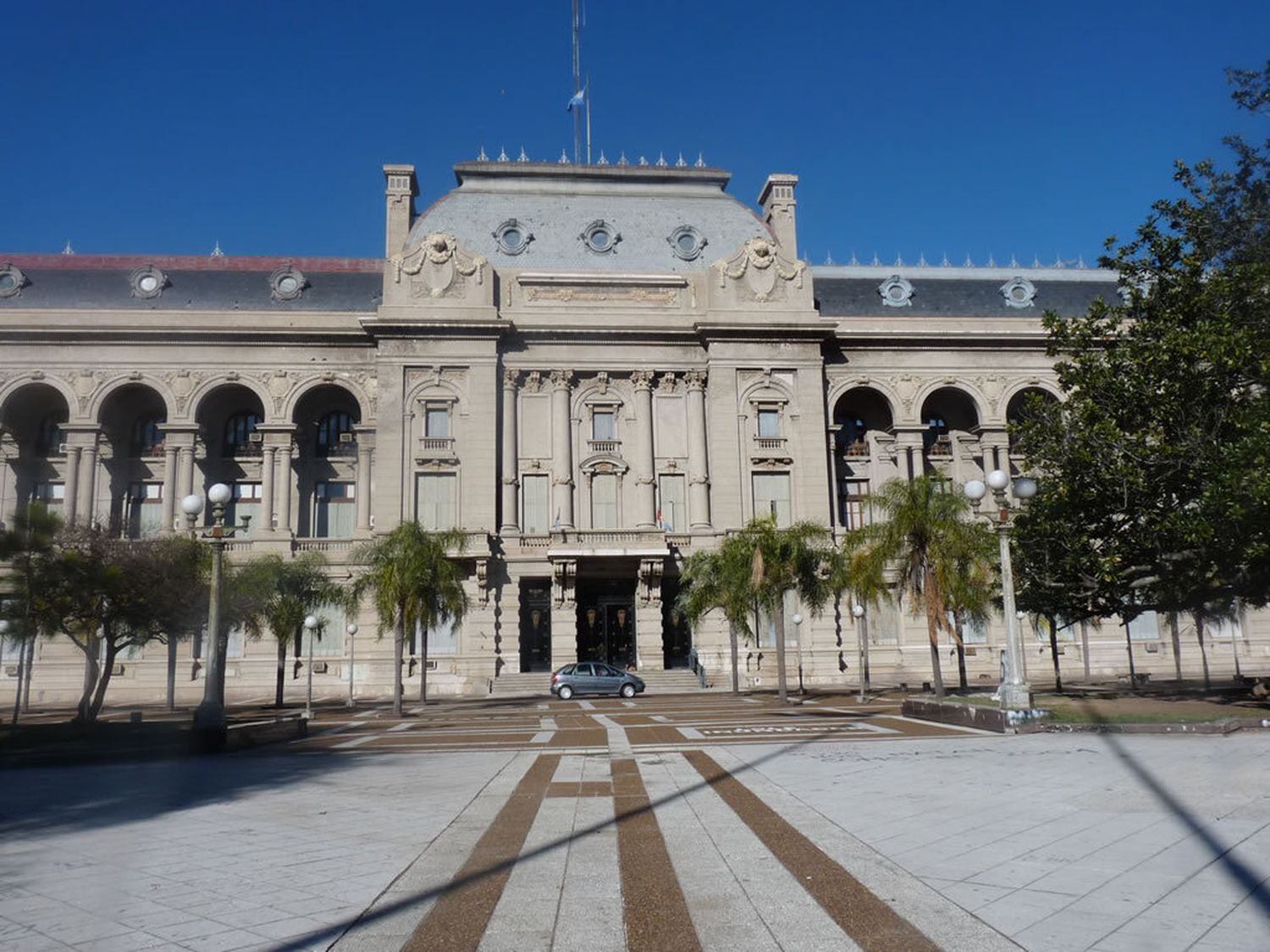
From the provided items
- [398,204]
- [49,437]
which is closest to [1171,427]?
[398,204]

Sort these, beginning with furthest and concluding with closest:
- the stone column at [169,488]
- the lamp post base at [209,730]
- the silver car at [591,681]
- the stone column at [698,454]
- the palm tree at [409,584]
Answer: the stone column at [698,454]
the stone column at [169,488]
the silver car at [591,681]
the palm tree at [409,584]
the lamp post base at [209,730]

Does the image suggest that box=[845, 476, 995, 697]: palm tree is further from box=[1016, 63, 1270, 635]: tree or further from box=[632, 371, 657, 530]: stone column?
box=[632, 371, 657, 530]: stone column

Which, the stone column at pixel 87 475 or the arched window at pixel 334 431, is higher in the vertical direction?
the arched window at pixel 334 431

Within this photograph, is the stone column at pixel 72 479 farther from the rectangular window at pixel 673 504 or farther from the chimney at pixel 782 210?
the chimney at pixel 782 210

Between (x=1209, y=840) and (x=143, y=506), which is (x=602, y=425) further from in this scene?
(x=1209, y=840)

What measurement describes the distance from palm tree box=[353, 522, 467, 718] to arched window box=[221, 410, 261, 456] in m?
16.5

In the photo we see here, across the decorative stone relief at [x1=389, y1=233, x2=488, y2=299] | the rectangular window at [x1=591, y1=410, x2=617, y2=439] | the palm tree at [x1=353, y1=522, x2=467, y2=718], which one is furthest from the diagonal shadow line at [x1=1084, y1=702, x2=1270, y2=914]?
the decorative stone relief at [x1=389, y1=233, x2=488, y2=299]

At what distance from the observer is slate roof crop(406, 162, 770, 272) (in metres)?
51.1

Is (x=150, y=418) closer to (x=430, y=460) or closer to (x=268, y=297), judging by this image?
(x=268, y=297)

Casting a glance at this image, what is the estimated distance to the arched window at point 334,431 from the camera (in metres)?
50.6

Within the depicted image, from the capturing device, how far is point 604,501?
1897 inches

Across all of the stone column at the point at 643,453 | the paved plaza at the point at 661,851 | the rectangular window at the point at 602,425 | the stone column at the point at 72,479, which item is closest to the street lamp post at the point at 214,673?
the paved plaza at the point at 661,851

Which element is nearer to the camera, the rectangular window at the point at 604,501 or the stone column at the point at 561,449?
the stone column at the point at 561,449

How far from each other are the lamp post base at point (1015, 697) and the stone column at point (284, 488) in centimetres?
3614
